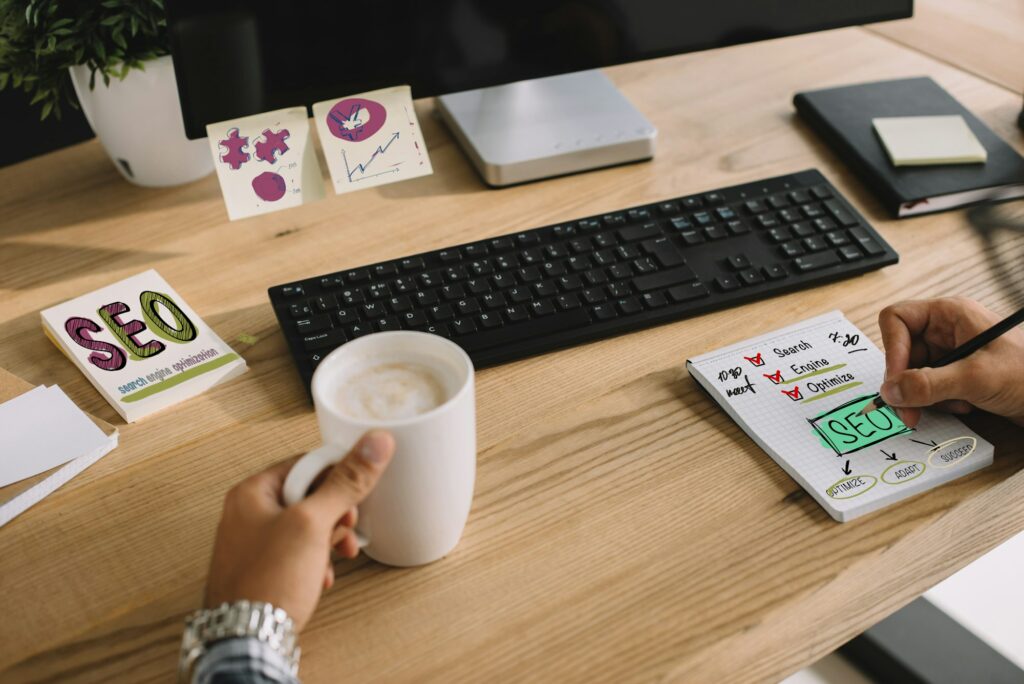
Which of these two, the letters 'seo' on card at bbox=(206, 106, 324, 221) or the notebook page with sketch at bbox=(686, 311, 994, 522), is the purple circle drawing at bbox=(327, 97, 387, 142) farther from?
the notebook page with sketch at bbox=(686, 311, 994, 522)

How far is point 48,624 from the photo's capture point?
2.06ft

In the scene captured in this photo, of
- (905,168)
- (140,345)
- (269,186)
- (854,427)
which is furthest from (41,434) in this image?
(905,168)

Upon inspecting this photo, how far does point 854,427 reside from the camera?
0.75 m

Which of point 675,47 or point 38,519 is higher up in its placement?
point 675,47

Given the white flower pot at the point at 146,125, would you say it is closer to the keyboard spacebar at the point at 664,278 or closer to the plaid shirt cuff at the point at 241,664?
the keyboard spacebar at the point at 664,278

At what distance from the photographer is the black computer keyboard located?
0.82 m

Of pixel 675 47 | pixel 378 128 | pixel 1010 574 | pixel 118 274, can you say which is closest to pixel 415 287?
pixel 378 128

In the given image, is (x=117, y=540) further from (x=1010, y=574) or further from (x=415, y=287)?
(x=1010, y=574)

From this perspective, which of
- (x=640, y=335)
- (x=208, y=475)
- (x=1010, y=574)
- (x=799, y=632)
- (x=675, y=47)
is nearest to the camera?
(x=799, y=632)

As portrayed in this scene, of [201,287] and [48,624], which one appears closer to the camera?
[48,624]

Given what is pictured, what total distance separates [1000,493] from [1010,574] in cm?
95

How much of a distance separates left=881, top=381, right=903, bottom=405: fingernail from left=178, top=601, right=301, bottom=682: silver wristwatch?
48 cm

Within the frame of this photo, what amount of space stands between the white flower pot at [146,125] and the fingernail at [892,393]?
72 centimetres

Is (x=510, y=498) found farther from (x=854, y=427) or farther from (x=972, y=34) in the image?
(x=972, y=34)
